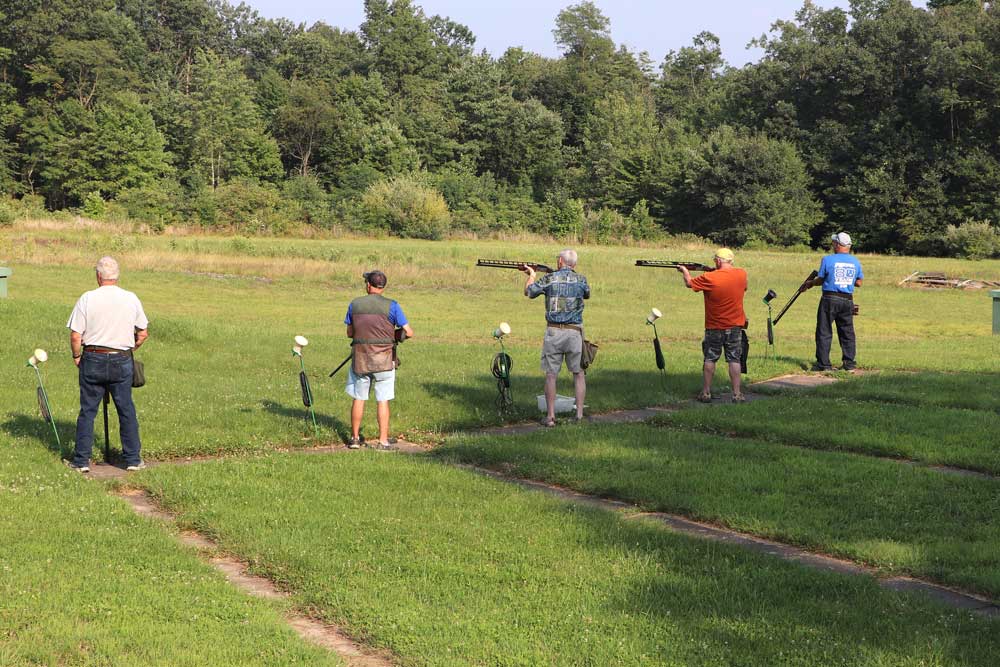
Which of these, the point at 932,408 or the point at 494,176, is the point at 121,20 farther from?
the point at 932,408

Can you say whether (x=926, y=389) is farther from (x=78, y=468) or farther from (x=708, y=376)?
(x=78, y=468)

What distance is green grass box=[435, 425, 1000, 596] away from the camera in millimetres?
8414

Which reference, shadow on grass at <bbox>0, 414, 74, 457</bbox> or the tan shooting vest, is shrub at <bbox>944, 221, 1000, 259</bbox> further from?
shadow on grass at <bbox>0, 414, 74, 457</bbox>

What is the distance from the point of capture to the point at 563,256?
13.9 meters

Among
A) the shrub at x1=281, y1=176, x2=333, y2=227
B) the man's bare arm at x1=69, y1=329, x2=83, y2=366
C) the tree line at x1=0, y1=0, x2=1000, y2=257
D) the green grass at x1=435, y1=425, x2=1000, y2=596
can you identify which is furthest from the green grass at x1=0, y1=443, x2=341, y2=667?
the shrub at x1=281, y1=176, x2=333, y2=227

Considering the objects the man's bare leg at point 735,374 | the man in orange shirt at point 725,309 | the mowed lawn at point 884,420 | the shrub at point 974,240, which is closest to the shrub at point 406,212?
the shrub at point 974,240

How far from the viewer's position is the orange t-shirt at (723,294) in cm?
1574

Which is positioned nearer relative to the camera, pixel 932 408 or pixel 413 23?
pixel 932 408

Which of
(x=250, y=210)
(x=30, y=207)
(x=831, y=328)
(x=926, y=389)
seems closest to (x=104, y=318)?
(x=926, y=389)

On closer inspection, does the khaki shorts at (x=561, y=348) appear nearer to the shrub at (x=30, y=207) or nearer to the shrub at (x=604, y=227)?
the shrub at (x=30, y=207)

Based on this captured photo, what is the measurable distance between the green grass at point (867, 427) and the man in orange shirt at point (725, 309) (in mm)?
791

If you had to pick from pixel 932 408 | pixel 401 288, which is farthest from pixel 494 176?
pixel 932 408

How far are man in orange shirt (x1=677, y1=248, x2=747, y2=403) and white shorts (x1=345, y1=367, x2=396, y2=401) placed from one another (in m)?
4.90

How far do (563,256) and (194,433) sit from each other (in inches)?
191
